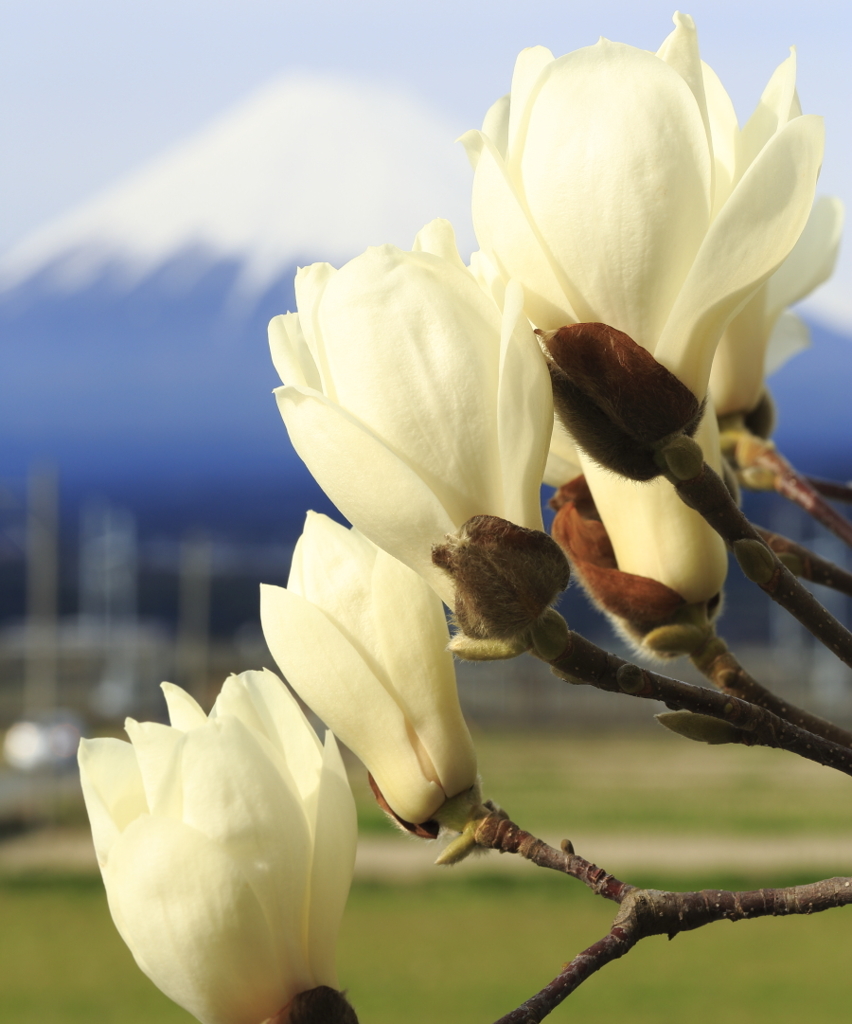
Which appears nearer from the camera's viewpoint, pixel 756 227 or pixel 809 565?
pixel 756 227

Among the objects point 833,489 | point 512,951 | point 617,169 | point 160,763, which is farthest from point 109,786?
point 512,951

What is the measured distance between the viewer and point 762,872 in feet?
29.0

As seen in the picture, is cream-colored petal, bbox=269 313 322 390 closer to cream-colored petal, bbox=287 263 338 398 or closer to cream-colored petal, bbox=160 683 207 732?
cream-colored petal, bbox=287 263 338 398

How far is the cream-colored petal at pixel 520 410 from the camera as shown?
33 cm

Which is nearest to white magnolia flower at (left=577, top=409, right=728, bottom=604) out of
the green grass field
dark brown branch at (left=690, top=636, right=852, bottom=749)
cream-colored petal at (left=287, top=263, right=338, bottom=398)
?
dark brown branch at (left=690, top=636, right=852, bottom=749)

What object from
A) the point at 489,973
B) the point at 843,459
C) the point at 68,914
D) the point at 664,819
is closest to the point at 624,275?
the point at 489,973

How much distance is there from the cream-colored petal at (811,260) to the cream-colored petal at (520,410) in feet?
0.83

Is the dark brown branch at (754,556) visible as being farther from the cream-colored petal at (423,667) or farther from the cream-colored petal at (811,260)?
the cream-colored petal at (811,260)

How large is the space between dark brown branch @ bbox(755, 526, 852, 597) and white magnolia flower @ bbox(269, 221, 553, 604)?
8.7 inches

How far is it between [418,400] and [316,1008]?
21 cm

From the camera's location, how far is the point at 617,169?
34 cm

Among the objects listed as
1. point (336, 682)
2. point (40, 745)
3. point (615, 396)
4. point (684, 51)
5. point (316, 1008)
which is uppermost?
point (684, 51)

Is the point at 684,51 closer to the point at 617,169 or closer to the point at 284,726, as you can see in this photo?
the point at 617,169

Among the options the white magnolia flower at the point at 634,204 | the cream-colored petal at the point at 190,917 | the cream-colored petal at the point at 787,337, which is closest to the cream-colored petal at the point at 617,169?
the white magnolia flower at the point at 634,204
